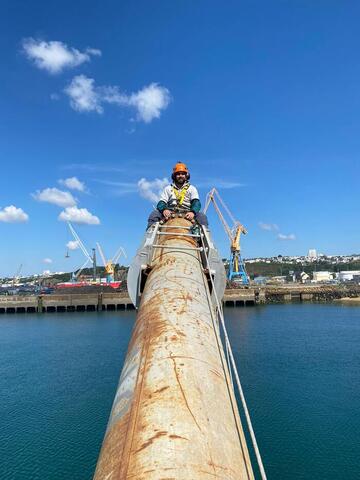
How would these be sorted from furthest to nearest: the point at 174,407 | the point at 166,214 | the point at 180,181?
the point at 180,181
the point at 166,214
the point at 174,407

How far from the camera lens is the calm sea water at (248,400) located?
1338 centimetres

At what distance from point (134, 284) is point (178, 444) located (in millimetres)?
2592

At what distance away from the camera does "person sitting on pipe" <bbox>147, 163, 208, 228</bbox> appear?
5.53m

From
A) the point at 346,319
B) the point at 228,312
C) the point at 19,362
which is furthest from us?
the point at 228,312

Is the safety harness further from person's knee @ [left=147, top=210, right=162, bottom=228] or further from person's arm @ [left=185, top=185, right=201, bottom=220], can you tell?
person's knee @ [left=147, top=210, right=162, bottom=228]

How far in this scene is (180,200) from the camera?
19.6ft

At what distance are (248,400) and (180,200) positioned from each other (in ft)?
53.3

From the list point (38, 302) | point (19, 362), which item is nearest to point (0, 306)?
point (38, 302)

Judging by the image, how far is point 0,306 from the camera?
7688 cm

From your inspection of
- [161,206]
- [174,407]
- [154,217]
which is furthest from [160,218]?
[174,407]

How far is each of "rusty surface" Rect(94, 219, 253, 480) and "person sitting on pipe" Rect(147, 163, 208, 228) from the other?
8.31ft

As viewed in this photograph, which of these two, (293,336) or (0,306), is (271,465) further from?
(0,306)

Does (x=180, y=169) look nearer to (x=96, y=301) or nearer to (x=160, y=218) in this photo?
(x=160, y=218)

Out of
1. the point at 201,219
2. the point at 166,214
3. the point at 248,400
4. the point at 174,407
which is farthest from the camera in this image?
the point at 248,400
